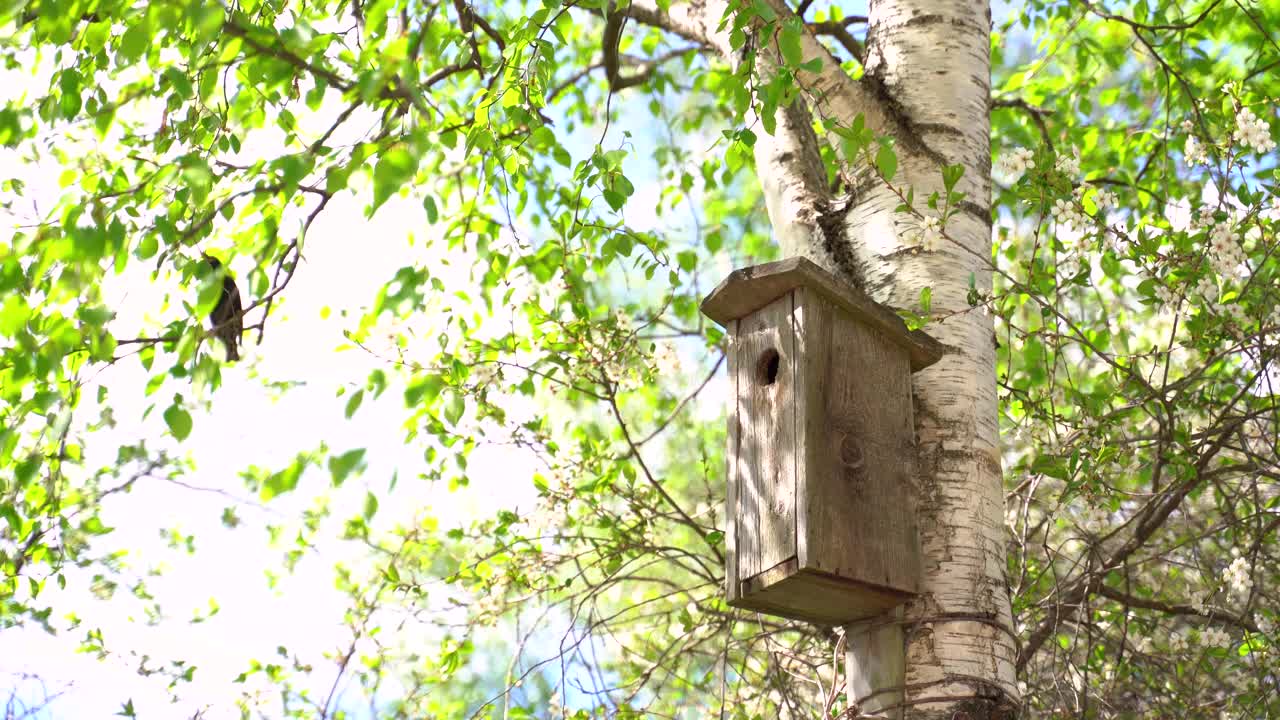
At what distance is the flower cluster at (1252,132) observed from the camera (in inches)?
97.7

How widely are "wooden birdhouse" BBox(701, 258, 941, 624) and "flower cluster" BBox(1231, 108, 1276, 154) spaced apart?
3.29 ft

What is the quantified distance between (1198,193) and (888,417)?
2963mm

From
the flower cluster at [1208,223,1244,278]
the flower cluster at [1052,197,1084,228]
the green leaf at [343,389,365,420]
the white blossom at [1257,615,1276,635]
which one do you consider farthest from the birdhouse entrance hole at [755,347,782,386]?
the white blossom at [1257,615,1276,635]

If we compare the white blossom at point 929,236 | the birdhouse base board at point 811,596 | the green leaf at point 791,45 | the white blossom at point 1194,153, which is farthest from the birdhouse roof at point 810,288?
the white blossom at point 1194,153

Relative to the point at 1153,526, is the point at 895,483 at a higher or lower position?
lower

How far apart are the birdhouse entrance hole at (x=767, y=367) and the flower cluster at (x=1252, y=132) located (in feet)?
4.33

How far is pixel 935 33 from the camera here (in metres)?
2.58

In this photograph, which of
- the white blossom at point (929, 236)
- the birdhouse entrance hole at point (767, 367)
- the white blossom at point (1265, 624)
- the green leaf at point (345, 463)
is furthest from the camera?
the white blossom at point (1265, 624)

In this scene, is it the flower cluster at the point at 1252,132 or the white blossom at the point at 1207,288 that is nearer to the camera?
the flower cluster at the point at 1252,132

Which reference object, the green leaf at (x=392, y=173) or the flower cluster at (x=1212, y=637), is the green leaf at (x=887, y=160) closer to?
the green leaf at (x=392, y=173)

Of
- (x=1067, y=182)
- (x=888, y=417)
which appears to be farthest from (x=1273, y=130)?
(x=888, y=417)

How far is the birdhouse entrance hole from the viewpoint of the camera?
7.08 ft

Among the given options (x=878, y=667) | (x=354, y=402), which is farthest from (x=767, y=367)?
(x=354, y=402)

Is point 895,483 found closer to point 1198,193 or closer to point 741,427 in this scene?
point 741,427
